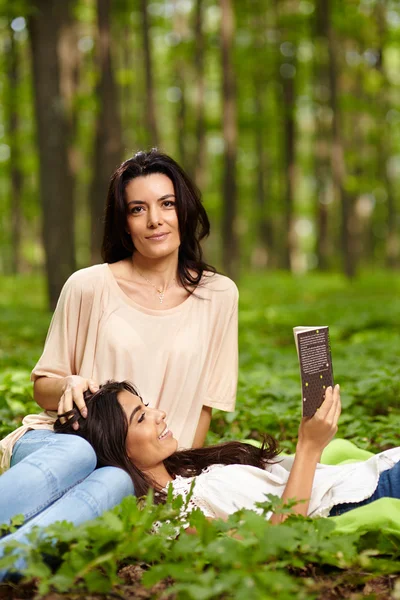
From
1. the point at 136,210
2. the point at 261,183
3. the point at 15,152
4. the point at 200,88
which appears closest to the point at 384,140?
the point at 261,183

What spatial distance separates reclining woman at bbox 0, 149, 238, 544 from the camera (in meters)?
4.10

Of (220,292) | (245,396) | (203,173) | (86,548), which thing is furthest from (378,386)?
(203,173)

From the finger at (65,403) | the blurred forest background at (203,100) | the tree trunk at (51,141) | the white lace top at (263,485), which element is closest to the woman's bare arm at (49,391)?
the finger at (65,403)

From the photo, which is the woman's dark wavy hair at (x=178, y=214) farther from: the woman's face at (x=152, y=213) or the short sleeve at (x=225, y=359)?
the short sleeve at (x=225, y=359)

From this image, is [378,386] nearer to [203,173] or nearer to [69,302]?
[69,302]

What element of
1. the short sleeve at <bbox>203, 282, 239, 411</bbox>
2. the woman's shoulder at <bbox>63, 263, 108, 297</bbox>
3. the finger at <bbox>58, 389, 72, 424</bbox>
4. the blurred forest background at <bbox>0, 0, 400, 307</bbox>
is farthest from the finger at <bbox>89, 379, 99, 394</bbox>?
the blurred forest background at <bbox>0, 0, 400, 307</bbox>

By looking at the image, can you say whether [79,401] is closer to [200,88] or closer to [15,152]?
[15,152]

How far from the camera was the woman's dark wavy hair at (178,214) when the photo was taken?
424 centimetres

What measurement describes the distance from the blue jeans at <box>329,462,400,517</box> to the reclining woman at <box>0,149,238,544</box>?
87 cm

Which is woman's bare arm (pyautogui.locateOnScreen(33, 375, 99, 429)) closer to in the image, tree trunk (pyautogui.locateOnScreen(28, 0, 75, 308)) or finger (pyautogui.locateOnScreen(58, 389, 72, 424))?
finger (pyautogui.locateOnScreen(58, 389, 72, 424))

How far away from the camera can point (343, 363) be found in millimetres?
7773

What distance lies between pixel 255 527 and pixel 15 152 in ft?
66.3

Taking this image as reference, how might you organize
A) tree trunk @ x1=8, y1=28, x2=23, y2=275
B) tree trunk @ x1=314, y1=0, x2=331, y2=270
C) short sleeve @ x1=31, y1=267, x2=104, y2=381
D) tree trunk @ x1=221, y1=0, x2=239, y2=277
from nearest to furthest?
short sleeve @ x1=31, y1=267, x2=104, y2=381 → tree trunk @ x1=221, y1=0, x2=239, y2=277 → tree trunk @ x1=8, y1=28, x2=23, y2=275 → tree trunk @ x1=314, y1=0, x2=331, y2=270

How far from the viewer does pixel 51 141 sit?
12.8 m
